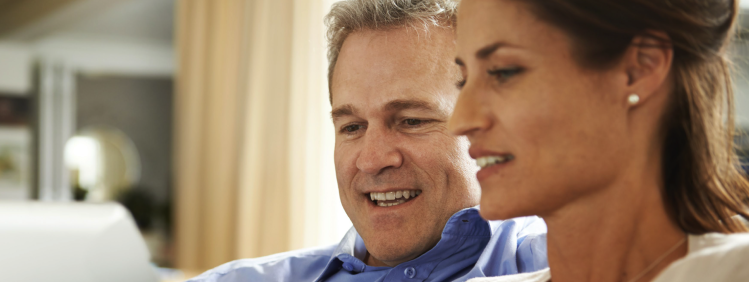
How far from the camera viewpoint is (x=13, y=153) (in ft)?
22.9

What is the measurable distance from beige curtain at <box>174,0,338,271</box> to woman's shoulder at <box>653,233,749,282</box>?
6.73ft

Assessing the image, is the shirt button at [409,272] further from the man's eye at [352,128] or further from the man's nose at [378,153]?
the man's eye at [352,128]

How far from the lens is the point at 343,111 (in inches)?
52.5

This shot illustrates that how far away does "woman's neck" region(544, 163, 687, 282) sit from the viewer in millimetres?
736

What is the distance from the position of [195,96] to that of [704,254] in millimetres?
4197

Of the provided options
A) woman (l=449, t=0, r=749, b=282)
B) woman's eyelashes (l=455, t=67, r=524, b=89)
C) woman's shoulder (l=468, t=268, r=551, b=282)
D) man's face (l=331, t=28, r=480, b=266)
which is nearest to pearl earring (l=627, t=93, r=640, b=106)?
woman (l=449, t=0, r=749, b=282)

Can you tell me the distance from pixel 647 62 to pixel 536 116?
5.3 inches

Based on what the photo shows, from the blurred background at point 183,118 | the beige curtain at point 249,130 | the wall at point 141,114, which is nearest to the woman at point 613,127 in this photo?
the beige curtain at point 249,130

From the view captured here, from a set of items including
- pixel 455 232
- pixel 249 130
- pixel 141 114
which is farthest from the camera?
pixel 141 114

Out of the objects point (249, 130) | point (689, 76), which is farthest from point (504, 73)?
point (249, 130)

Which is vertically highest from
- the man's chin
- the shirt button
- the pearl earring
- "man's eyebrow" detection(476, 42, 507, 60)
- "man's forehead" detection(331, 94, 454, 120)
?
"man's eyebrow" detection(476, 42, 507, 60)

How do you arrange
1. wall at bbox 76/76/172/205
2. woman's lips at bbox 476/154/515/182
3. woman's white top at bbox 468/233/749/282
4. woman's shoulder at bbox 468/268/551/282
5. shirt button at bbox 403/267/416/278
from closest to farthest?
woman's white top at bbox 468/233/749/282, woman's lips at bbox 476/154/515/182, woman's shoulder at bbox 468/268/551/282, shirt button at bbox 403/267/416/278, wall at bbox 76/76/172/205

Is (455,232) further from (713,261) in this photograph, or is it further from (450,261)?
(713,261)

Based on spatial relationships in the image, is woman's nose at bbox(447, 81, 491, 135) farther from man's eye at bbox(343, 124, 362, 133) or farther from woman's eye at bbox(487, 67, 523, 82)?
man's eye at bbox(343, 124, 362, 133)
